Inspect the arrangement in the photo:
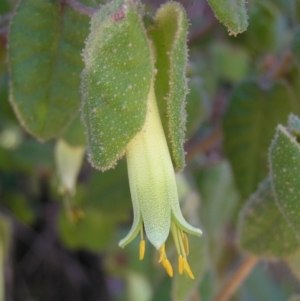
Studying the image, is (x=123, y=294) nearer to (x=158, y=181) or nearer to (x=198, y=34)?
(x=198, y=34)

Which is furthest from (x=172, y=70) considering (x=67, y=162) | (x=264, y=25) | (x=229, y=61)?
(x=229, y=61)

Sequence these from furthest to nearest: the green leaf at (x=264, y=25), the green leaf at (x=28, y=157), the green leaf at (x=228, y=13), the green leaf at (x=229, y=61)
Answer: the green leaf at (x=229, y=61) → the green leaf at (x=28, y=157) → the green leaf at (x=264, y=25) → the green leaf at (x=228, y=13)

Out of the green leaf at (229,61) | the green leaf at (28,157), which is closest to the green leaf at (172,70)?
the green leaf at (28,157)

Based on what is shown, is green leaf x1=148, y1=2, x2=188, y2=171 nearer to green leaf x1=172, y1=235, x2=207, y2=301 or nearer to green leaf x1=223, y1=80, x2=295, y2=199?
green leaf x1=172, y1=235, x2=207, y2=301

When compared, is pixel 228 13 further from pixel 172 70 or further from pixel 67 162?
pixel 67 162

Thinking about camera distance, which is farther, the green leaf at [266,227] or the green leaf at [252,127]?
the green leaf at [252,127]

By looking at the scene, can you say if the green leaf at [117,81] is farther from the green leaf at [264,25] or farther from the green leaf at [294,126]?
the green leaf at [264,25]
